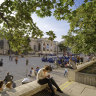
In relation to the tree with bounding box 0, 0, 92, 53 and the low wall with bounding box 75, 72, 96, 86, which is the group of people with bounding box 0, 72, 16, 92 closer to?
the tree with bounding box 0, 0, 92, 53

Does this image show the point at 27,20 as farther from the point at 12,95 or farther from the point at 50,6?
the point at 12,95

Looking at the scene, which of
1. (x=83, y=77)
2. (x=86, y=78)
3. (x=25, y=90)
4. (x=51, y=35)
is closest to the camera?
(x=25, y=90)

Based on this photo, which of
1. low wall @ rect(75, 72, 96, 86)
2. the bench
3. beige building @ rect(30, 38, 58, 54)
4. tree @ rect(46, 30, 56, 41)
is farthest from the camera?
beige building @ rect(30, 38, 58, 54)

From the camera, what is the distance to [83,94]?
4621 mm

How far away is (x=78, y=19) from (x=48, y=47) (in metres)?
67.5

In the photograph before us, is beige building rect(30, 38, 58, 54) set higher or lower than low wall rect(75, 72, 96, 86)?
higher

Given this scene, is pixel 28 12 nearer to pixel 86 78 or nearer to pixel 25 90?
pixel 25 90

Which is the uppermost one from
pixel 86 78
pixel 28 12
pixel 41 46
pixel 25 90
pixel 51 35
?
pixel 41 46

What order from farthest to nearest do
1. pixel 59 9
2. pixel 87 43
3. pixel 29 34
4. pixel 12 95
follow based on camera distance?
pixel 87 43, pixel 29 34, pixel 59 9, pixel 12 95

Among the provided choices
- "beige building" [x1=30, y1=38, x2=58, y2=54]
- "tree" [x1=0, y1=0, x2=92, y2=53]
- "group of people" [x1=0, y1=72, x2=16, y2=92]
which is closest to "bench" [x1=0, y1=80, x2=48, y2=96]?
"group of people" [x1=0, y1=72, x2=16, y2=92]

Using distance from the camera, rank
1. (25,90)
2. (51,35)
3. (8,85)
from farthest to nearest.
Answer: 1. (51,35)
2. (8,85)
3. (25,90)

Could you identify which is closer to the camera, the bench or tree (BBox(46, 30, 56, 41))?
the bench

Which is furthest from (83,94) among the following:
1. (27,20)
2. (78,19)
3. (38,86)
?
(78,19)

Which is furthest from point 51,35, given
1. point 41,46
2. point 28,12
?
point 41,46
